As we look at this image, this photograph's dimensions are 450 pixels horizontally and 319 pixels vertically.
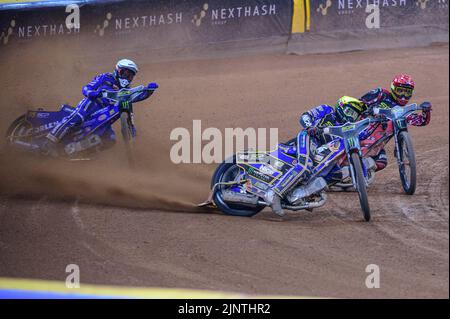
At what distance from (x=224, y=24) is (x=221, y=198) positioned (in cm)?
857

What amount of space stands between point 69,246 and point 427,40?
427 inches

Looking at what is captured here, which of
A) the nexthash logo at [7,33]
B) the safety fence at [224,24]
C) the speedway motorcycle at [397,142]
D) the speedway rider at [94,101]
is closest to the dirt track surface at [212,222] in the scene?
the speedway motorcycle at [397,142]

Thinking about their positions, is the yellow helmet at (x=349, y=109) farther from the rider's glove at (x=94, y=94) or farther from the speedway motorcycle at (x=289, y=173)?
the rider's glove at (x=94, y=94)

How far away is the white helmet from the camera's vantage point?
12477 mm

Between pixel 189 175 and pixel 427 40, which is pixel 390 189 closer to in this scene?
pixel 189 175

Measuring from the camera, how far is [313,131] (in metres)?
9.69

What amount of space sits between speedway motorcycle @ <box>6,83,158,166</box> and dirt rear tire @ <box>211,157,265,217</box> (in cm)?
249

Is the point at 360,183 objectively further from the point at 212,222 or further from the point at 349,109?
the point at 212,222

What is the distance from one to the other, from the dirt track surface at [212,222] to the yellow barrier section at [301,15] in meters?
1.69

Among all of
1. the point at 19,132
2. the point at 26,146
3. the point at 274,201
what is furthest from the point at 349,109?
the point at 19,132

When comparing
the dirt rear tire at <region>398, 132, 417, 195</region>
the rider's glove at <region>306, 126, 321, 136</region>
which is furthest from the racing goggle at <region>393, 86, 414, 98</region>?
the rider's glove at <region>306, 126, 321, 136</region>

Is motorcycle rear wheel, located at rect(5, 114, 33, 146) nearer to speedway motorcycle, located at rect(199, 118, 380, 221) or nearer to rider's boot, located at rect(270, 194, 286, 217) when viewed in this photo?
speedway motorcycle, located at rect(199, 118, 380, 221)

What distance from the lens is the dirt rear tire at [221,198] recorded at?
998 cm

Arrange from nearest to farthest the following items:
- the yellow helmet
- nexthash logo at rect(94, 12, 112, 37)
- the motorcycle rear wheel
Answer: the yellow helmet
the motorcycle rear wheel
nexthash logo at rect(94, 12, 112, 37)
